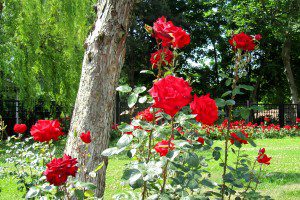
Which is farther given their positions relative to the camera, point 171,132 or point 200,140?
point 200,140

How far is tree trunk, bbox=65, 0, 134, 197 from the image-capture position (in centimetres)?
325

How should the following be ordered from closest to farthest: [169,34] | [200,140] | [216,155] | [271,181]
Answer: [169,34] → [200,140] → [216,155] → [271,181]

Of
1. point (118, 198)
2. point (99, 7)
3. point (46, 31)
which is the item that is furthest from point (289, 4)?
point (118, 198)

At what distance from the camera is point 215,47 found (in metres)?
27.7

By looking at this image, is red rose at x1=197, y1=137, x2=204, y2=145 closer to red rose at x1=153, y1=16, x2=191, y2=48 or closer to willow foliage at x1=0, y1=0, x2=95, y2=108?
red rose at x1=153, y1=16, x2=191, y2=48

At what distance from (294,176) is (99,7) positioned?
4.48 meters

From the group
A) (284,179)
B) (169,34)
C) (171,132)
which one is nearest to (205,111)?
(171,132)

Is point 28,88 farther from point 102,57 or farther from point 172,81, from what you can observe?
point 172,81

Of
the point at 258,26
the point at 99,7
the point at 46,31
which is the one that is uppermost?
the point at 258,26

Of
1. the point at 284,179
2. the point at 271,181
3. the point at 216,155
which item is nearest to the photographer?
the point at 216,155

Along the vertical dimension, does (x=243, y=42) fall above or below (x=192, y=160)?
above

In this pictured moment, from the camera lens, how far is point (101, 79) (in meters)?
3.33

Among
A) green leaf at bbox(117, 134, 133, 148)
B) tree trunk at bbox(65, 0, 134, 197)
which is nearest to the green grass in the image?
tree trunk at bbox(65, 0, 134, 197)

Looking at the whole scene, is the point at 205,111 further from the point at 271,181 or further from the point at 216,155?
the point at 271,181
